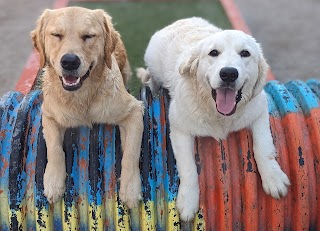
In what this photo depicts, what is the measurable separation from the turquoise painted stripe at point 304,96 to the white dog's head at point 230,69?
0.50 metres

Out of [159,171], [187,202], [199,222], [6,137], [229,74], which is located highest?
[229,74]

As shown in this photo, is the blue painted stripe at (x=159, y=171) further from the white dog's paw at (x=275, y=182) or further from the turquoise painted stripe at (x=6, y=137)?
the turquoise painted stripe at (x=6, y=137)

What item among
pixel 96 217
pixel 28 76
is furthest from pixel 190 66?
pixel 28 76

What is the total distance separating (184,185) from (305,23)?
586cm

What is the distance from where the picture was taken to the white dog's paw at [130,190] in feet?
9.25

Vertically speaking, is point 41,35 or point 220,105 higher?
point 41,35

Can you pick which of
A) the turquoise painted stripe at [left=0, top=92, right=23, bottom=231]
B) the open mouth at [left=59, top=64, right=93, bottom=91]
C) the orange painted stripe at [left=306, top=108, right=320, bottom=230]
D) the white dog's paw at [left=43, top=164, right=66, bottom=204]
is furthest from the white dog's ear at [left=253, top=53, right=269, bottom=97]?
the turquoise painted stripe at [left=0, top=92, right=23, bottom=231]

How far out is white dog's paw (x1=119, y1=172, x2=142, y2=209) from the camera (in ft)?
9.25

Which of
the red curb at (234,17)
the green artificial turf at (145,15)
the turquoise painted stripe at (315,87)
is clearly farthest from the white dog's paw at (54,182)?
the red curb at (234,17)

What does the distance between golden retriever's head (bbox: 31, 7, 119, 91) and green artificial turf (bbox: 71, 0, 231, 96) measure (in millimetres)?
2855

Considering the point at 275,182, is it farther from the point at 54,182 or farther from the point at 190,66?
the point at 54,182

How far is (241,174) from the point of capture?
2.94 meters

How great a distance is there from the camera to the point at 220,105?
285 cm

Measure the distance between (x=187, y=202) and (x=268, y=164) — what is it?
1.95 feet
